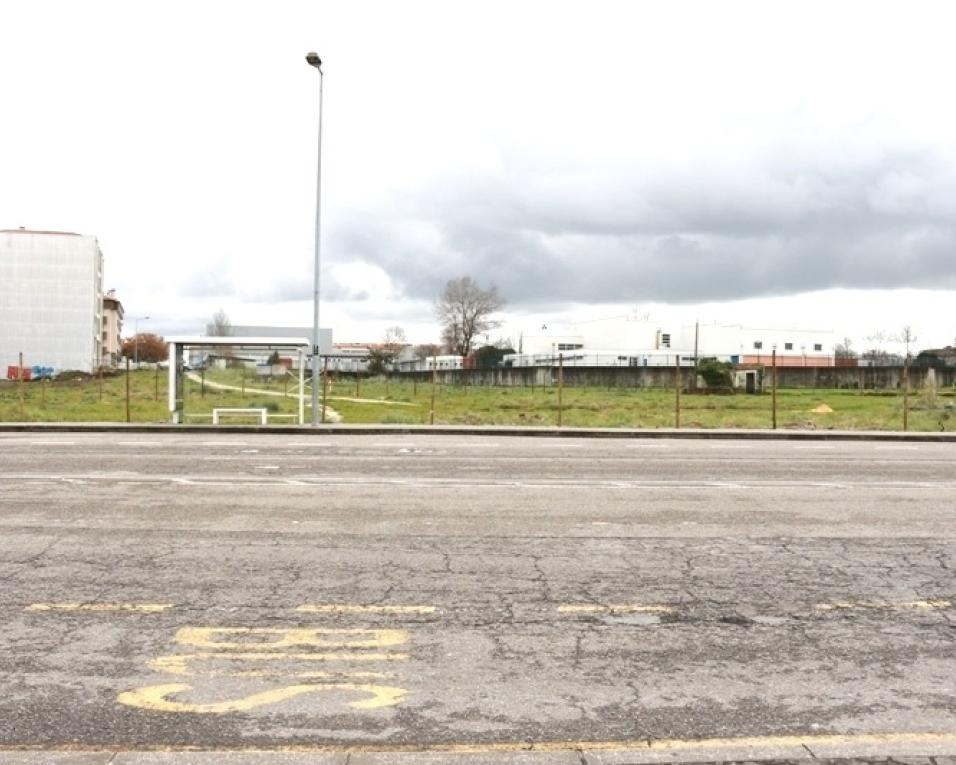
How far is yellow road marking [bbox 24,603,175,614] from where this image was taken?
5832 millimetres

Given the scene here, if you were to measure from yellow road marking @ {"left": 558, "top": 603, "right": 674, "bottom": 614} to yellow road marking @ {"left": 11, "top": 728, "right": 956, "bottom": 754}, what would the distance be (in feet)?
6.20

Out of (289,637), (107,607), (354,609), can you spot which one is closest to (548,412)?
(354,609)

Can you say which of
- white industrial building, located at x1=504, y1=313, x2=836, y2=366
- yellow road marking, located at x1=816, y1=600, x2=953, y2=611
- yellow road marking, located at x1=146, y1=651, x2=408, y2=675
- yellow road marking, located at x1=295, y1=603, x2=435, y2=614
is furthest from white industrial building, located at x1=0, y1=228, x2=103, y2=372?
yellow road marking, located at x1=816, y1=600, x2=953, y2=611

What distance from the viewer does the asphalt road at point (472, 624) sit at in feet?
13.3

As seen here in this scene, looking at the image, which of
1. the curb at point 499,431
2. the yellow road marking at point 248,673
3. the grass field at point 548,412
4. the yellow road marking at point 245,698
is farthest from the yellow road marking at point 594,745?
the grass field at point 548,412

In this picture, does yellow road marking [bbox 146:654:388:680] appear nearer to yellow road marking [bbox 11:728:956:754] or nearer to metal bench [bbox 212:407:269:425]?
yellow road marking [bbox 11:728:956:754]

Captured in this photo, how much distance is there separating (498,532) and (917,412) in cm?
3035

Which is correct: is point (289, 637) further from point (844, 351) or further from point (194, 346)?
point (844, 351)

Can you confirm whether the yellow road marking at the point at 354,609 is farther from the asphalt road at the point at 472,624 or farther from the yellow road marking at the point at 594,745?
the yellow road marking at the point at 594,745

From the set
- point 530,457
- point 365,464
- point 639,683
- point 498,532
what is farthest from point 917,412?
point 639,683

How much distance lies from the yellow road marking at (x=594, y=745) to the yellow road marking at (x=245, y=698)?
Answer: 40 cm

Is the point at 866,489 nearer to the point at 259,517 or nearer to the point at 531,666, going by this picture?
the point at 259,517

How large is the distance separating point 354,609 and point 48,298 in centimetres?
10976

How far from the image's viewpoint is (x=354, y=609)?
5910mm
